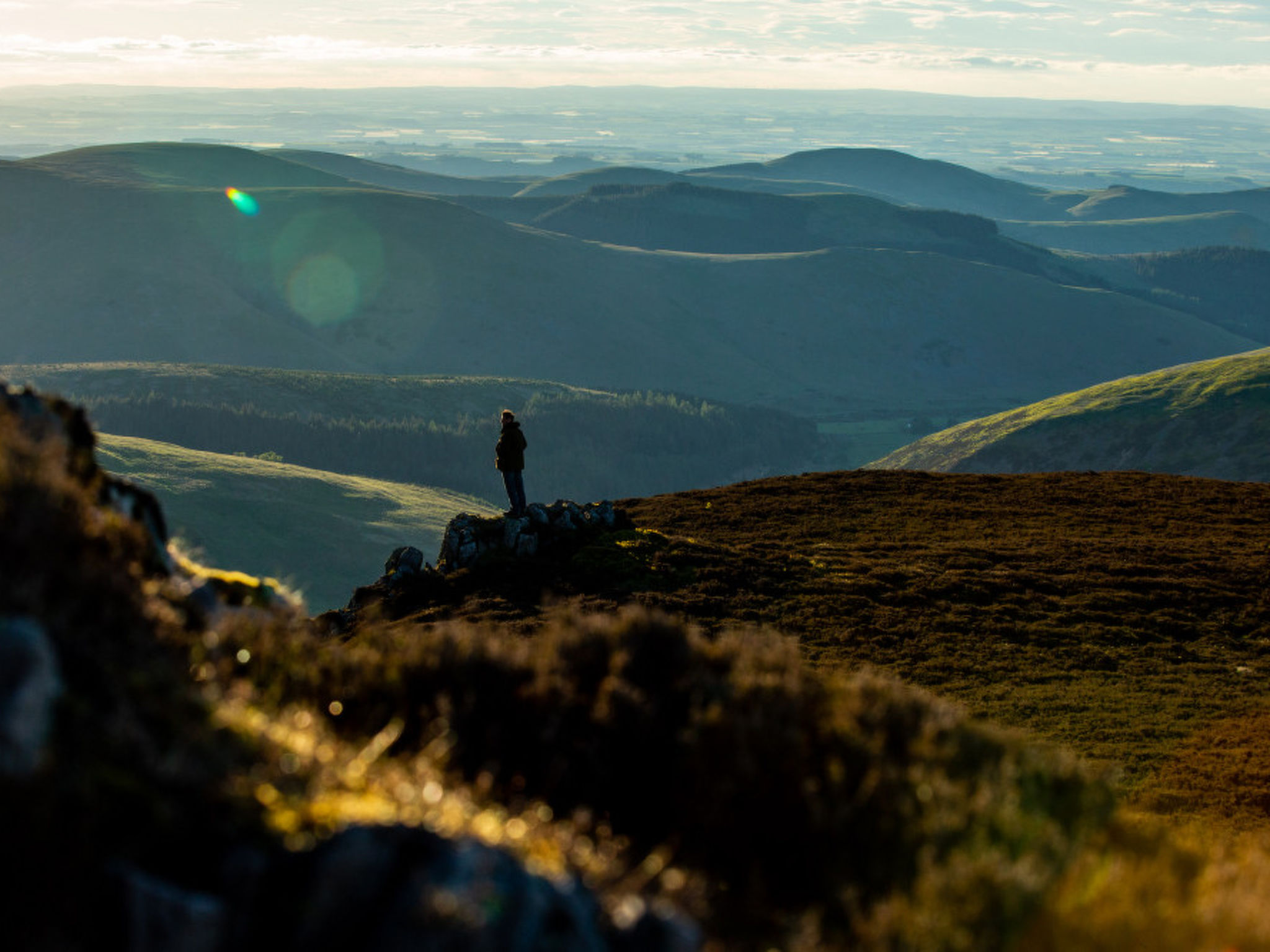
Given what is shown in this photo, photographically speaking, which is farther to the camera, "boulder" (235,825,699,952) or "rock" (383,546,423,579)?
"rock" (383,546,423,579)

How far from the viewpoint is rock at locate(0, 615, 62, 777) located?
5.70 m

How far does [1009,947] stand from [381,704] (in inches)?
212

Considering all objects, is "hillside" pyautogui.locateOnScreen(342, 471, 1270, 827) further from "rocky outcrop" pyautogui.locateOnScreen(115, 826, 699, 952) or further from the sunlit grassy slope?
the sunlit grassy slope

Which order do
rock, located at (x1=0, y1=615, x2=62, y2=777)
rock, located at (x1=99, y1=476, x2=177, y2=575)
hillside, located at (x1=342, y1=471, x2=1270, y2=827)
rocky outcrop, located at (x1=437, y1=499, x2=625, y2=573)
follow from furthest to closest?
1. rocky outcrop, located at (x1=437, y1=499, x2=625, y2=573)
2. hillside, located at (x1=342, y1=471, x2=1270, y2=827)
3. rock, located at (x1=99, y1=476, x2=177, y2=575)
4. rock, located at (x1=0, y1=615, x2=62, y2=777)

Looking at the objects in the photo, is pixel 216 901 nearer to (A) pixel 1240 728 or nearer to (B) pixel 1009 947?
(B) pixel 1009 947

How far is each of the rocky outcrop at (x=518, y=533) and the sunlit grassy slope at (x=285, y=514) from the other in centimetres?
7668

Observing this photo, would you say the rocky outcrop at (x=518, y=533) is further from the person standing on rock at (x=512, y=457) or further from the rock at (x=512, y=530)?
the person standing on rock at (x=512, y=457)

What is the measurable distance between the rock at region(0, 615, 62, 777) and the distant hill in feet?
428

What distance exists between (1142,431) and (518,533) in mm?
141882

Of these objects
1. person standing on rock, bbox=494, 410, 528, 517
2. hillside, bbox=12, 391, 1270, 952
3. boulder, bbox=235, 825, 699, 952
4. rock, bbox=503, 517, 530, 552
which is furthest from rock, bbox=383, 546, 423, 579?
boulder, bbox=235, 825, 699, 952

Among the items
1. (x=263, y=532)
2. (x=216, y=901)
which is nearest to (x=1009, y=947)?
(x=216, y=901)

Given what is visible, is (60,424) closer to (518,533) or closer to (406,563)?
(406,563)

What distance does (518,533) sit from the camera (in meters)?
25.7

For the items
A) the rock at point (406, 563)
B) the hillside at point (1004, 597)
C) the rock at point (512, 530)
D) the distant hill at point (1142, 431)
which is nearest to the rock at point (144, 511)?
the hillside at point (1004, 597)
